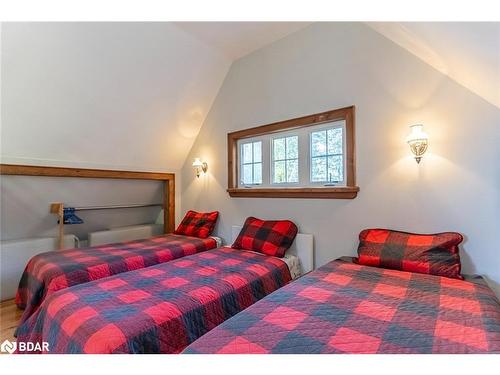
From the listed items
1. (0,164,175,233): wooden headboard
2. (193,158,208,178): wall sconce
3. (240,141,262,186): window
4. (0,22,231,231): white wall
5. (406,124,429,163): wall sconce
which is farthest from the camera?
(193,158,208,178): wall sconce

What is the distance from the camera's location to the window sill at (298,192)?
233 cm

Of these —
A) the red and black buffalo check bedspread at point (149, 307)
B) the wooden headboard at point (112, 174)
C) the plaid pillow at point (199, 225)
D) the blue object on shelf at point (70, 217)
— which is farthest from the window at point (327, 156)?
the blue object on shelf at point (70, 217)

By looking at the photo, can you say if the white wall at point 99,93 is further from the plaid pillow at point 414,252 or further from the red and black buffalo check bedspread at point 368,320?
the plaid pillow at point 414,252

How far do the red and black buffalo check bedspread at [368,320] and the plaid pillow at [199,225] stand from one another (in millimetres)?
1876

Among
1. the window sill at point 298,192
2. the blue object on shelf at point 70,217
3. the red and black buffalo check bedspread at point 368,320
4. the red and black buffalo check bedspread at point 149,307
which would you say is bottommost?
the red and black buffalo check bedspread at point 149,307

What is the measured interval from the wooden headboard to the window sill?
3.83 feet

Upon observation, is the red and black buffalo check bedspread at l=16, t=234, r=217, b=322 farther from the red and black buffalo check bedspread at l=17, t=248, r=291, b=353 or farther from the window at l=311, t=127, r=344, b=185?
the window at l=311, t=127, r=344, b=185

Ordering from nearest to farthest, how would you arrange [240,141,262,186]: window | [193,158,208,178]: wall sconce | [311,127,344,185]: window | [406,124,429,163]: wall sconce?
1. [406,124,429,163]: wall sconce
2. [311,127,344,185]: window
3. [240,141,262,186]: window
4. [193,158,208,178]: wall sconce

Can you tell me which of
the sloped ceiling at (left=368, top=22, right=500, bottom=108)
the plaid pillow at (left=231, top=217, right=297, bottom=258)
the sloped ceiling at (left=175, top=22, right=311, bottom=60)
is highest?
the sloped ceiling at (left=175, top=22, right=311, bottom=60)

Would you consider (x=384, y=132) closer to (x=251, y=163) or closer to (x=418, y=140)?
(x=418, y=140)

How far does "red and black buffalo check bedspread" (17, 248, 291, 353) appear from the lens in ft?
4.01

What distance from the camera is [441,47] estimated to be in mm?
1569

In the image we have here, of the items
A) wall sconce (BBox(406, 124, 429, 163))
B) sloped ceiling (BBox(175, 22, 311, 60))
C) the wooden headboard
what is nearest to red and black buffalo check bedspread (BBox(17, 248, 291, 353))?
wall sconce (BBox(406, 124, 429, 163))

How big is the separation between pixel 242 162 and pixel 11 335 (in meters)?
2.67
